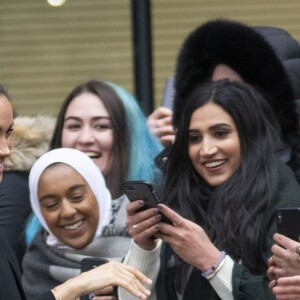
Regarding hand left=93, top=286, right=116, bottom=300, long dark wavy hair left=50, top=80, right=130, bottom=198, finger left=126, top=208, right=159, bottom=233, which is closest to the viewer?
finger left=126, top=208, right=159, bottom=233

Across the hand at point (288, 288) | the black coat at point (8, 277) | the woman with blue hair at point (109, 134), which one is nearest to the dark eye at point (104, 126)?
the woman with blue hair at point (109, 134)

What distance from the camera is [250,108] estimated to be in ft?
18.3

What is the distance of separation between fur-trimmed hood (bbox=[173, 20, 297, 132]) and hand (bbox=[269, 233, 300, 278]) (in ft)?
3.45

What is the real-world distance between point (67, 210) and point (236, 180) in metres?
0.78

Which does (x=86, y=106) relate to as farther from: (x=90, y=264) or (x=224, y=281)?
(x=224, y=281)

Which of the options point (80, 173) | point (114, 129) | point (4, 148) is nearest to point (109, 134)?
point (114, 129)

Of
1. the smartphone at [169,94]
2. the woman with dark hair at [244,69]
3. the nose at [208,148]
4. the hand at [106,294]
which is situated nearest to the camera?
the hand at [106,294]

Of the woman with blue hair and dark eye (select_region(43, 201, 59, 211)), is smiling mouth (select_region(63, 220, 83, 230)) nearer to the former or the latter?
dark eye (select_region(43, 201, 59, 211))

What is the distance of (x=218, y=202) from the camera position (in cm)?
539

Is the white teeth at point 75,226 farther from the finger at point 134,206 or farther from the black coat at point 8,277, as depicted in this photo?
the black coat at point 8,277

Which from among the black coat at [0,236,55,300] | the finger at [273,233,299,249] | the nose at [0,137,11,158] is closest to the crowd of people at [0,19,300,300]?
the finger at [273,233,299,249]

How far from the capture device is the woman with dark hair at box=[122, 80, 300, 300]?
518 cm

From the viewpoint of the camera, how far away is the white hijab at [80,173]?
19.1ft

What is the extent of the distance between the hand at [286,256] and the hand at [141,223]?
0.56 m
